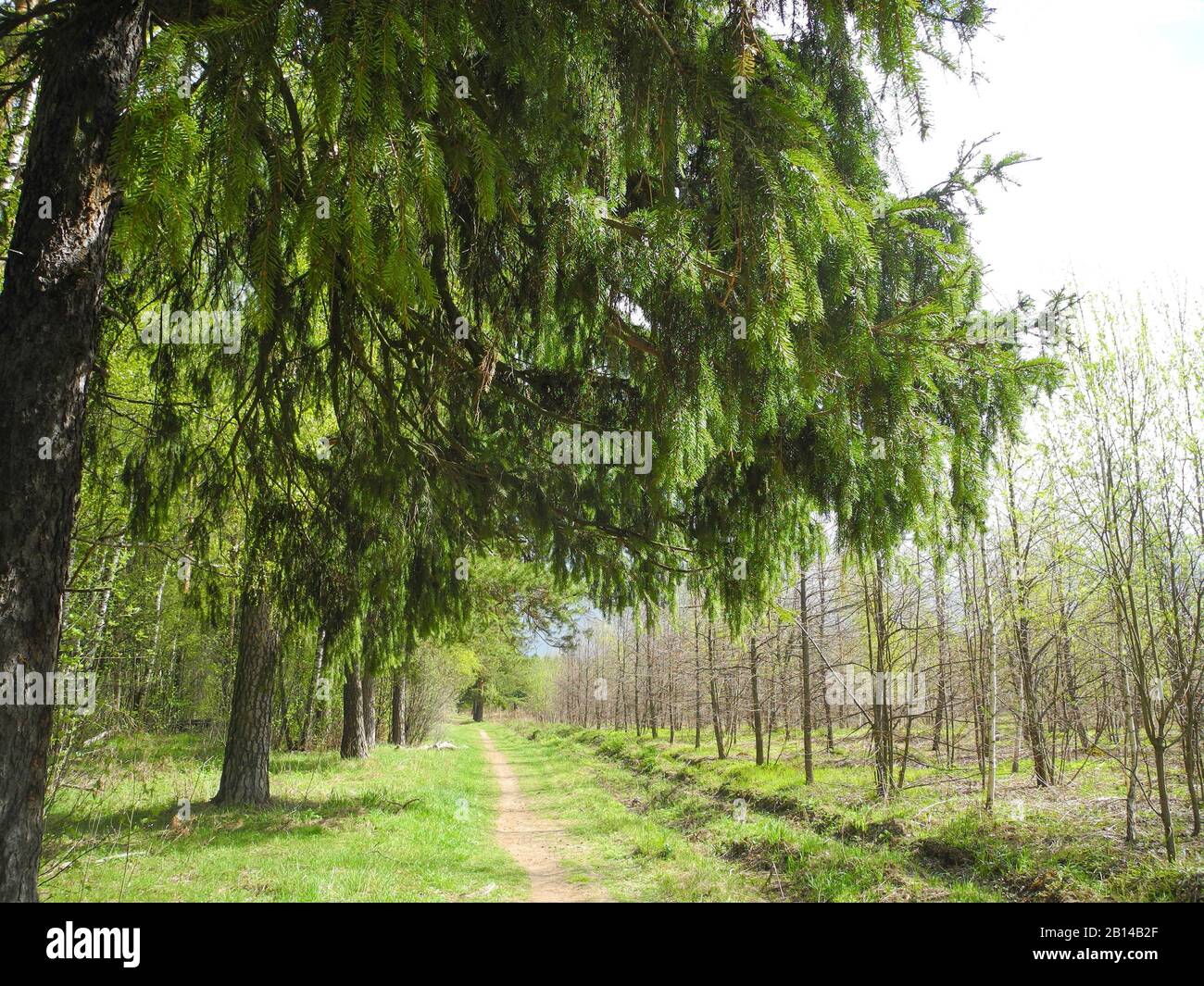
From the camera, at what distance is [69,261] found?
278cm

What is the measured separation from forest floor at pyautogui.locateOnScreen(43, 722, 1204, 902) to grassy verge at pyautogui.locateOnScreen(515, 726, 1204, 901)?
0.03 meters

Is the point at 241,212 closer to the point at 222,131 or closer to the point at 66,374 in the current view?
the point at 222,131

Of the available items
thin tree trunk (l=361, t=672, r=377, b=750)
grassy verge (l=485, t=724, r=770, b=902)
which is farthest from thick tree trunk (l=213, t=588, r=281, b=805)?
thin tree trunk (l=361, t=672, r=377, b=750)

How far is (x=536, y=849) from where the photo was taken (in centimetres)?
939

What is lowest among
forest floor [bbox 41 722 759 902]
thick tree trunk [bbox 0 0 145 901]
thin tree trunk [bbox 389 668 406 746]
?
thin tree trunk [bbox 389 668 406 746]

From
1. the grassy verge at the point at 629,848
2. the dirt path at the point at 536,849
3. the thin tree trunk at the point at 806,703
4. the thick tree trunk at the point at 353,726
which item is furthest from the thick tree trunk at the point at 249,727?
the thin tree trunk at the point at 806,703

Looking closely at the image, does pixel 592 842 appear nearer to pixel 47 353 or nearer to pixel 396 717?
pixel 47 353

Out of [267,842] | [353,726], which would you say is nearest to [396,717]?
[353,726]

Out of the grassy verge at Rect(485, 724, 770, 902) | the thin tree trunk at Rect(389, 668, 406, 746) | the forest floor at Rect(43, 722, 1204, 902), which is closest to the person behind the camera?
the forest floor at Rect(43, 722, 1204, 902)

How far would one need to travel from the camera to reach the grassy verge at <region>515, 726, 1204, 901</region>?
690 cm

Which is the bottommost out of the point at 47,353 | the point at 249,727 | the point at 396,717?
the point at 396,717

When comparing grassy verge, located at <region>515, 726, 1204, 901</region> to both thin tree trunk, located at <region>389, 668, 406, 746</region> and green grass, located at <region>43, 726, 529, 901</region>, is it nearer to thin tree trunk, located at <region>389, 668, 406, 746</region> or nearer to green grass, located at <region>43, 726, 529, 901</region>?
green grass, located at <region>43, 726, 529, 901</region>

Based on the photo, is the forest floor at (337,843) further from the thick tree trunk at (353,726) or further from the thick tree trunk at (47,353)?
the thick tree trunk at (47,353)

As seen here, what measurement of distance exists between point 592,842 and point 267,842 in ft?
14.5
